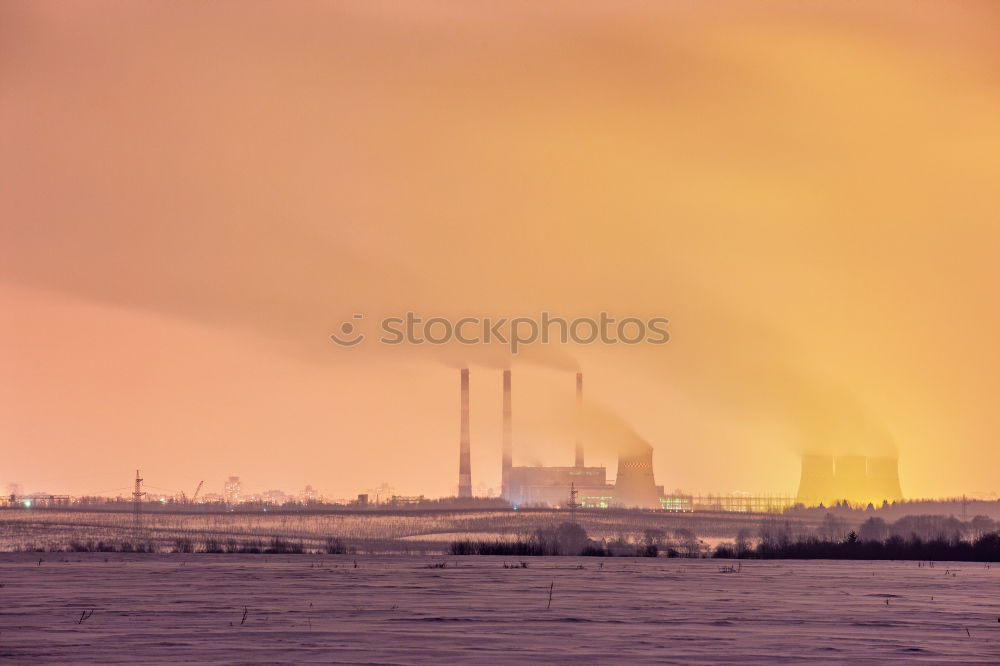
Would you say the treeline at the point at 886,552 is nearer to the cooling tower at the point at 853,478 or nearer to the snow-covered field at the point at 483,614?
the snow-covered field at the point at 483,614

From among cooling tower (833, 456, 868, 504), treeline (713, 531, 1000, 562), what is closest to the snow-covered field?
treeline (713, 531, 1000, 562)

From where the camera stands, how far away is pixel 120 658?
18891 mm

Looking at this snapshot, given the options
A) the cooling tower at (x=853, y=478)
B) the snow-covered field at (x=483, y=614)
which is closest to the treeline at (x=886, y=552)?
the snow-covered field at (x=483, y=614)

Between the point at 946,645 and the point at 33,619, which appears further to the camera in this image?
the point at 33,619

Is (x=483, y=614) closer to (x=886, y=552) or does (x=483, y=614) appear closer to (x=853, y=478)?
(x=886, y=552)

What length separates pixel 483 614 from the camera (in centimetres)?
2641

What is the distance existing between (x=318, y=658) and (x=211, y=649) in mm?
2069

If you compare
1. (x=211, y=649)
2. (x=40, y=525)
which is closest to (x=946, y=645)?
(x=211, y=649)

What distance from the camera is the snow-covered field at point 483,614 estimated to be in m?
20.1

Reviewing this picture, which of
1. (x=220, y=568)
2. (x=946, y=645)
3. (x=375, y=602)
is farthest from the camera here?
(x=220, y=568)

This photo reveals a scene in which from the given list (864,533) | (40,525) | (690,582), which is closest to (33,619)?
(690,582)

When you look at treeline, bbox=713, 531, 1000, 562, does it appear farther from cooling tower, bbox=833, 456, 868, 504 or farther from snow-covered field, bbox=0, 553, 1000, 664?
cooling tower, bbox=833, 456, 868, 504

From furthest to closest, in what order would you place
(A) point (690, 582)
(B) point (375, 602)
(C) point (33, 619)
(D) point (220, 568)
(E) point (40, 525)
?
1. (E) point (40, 525)
2. (D) point (220, 568)
3. (A) point (690, 582)
4. (B) point (375, 602)
5. (C) point (33, 619)

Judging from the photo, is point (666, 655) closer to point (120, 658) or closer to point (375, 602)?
point (120, 658)
